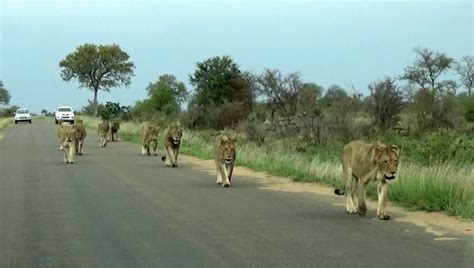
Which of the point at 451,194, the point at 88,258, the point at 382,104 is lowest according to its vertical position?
the point at 88,258

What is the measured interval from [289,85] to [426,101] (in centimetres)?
1028

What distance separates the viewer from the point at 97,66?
302 ft

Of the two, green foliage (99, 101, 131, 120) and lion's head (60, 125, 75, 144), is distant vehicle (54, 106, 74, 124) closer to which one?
green foliage (99, 101, 131, 120)

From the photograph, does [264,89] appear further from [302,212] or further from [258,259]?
[258,259]

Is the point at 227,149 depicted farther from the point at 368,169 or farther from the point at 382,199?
the point at 382,199

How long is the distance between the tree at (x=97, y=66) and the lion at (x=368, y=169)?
8062 centimetres

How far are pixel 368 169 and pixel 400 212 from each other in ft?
4.18

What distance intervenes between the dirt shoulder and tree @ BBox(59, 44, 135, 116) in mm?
72608

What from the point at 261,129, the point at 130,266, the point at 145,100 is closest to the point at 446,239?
the point at 130,266

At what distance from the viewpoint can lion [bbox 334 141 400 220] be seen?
36.9 feet

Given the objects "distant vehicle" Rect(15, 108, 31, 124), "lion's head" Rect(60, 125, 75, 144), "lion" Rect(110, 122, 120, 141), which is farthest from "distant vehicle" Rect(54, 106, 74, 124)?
"lion's head" Rect(60, 125, 75, 144)

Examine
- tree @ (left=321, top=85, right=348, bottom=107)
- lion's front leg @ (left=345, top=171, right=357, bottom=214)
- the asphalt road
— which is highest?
tree @ (left=321, top=85, right=348, bottom=107)

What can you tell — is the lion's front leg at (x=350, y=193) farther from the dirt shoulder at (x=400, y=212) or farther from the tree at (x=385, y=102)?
the tree at (x=385, y=102)

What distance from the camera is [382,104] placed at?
3838 cm
